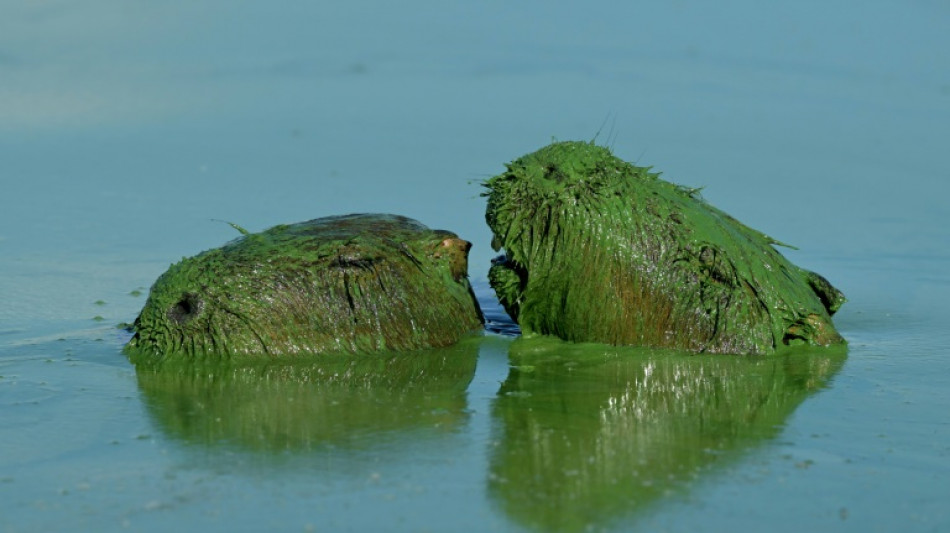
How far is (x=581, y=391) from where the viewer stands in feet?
23.3

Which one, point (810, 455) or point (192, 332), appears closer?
point (810, 455)

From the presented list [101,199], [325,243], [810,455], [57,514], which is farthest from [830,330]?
[101,199]

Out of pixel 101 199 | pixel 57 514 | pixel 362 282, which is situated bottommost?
pixel 57 514

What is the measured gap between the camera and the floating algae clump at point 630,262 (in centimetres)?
785

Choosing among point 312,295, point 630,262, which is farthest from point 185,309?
point 630,262

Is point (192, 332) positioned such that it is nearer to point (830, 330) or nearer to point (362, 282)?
point (362, 282)

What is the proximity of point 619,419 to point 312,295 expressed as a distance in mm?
1970

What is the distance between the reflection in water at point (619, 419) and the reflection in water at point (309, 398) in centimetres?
39

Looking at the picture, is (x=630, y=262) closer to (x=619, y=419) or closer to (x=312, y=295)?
(x=619, y=419)

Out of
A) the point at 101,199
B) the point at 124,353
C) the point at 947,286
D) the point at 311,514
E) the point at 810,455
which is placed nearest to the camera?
the point at 311,514

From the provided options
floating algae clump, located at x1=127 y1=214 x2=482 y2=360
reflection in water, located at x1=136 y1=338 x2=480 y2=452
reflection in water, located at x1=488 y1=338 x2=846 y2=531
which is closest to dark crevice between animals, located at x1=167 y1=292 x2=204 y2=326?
floating algae clump, located at x1=127 y1=214 x2=482 y2=360

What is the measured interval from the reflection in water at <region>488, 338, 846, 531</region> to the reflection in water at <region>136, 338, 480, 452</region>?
1.26 feet

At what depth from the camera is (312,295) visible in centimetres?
768

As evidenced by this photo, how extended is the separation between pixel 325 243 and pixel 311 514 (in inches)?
→ 114
